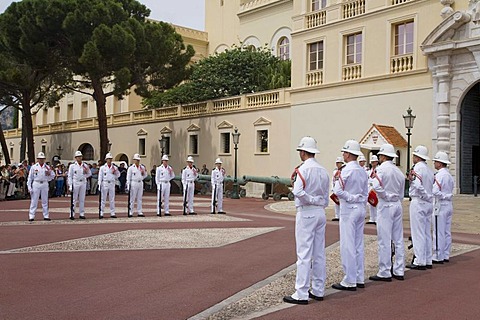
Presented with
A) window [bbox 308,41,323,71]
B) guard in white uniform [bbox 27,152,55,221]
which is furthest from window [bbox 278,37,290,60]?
guard in white uniform [bbox 27,152,55,221]

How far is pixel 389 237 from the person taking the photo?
356 inches

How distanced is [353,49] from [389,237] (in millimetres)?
20697

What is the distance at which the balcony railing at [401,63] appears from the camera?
2555cm

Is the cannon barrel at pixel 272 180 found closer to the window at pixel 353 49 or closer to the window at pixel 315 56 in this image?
the window at pixel 315 56

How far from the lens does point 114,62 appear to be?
33344 mm

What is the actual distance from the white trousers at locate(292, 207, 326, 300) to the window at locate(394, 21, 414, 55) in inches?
791

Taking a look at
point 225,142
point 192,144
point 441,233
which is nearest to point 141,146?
point 192,144

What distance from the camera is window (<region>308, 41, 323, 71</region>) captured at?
2995cm

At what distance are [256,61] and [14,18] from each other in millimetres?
15385

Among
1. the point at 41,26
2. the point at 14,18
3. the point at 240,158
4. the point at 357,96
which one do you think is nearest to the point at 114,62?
the point at 41,26

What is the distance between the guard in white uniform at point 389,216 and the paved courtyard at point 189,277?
0.35 metres

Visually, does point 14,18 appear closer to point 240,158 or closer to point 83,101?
point 240,158

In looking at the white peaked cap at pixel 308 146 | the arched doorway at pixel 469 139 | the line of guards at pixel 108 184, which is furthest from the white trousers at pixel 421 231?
the arched doorway at pixel 469 139

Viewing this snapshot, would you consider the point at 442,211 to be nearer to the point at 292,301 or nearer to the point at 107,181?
the point at 292,301
